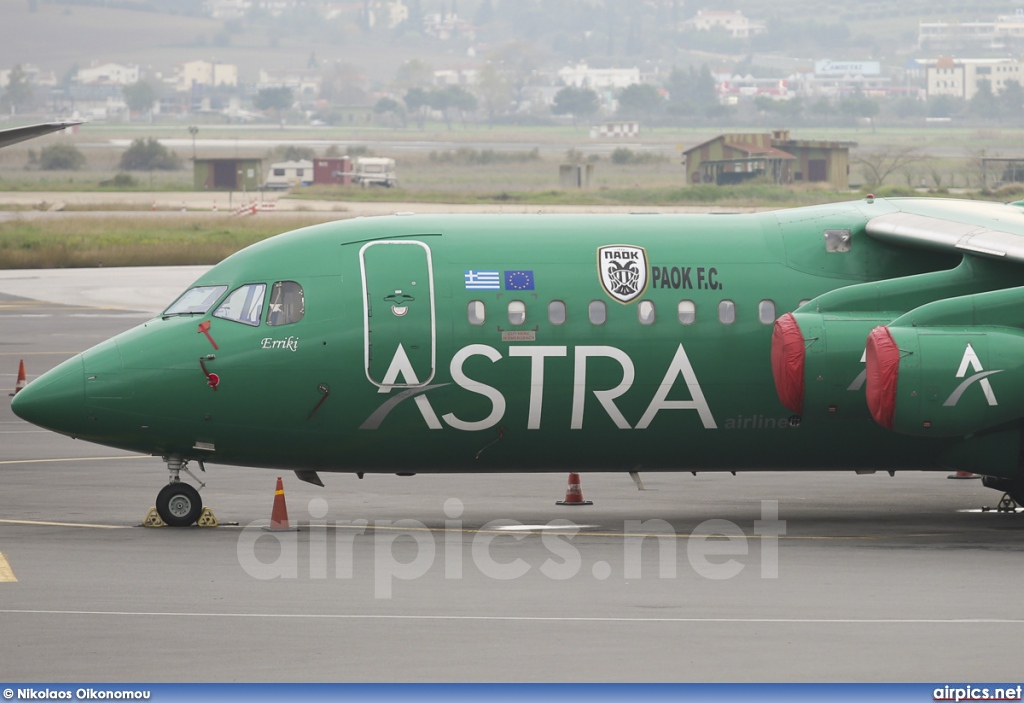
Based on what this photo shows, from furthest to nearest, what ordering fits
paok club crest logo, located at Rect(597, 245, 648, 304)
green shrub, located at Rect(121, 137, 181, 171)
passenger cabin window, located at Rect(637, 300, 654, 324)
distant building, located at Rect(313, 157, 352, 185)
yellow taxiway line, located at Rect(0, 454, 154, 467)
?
1. green shrub, located at Rect(121, 137, 181, 171)
2. distant building, located at Rect(313, 157, 352, 185)
3. yellow taxiway line, located at Rect(0, 454, 154, 467)
4. paok club crest logo, located at Rect(597, 245, 648, 304)
5. passenger cabin window, located at Rect(637, 300, 654, 324)

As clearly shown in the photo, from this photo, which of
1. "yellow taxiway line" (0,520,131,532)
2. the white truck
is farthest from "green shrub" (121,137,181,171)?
"yellow taxiway line" (0,520,131,532)

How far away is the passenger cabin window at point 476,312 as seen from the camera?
753 inches

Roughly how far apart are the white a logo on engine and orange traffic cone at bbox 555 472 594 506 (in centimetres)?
594

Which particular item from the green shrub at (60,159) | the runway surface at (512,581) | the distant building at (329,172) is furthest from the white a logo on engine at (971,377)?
the green shrub at (60,159)

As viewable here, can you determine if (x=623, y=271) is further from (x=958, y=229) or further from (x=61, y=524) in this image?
(x=61, y=524)

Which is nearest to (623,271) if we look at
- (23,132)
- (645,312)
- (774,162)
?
(645,312)

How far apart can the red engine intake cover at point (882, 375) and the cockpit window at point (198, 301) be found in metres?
8.30

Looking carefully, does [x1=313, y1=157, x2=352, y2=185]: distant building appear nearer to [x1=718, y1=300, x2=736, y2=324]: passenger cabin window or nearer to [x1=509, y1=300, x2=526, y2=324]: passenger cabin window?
[x1=509, y1=300, x2=526, y2=324]: passenger cabin window

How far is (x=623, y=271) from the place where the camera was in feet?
64.0

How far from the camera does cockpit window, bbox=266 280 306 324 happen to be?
19219 millimetres

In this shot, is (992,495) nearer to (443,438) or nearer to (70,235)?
(443,438)

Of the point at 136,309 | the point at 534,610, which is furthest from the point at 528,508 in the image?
the point at 136,309

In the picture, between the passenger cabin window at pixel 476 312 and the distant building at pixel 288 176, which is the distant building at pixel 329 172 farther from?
the passenger cabin window at pixel 476 312

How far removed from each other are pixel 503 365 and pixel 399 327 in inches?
55.5
